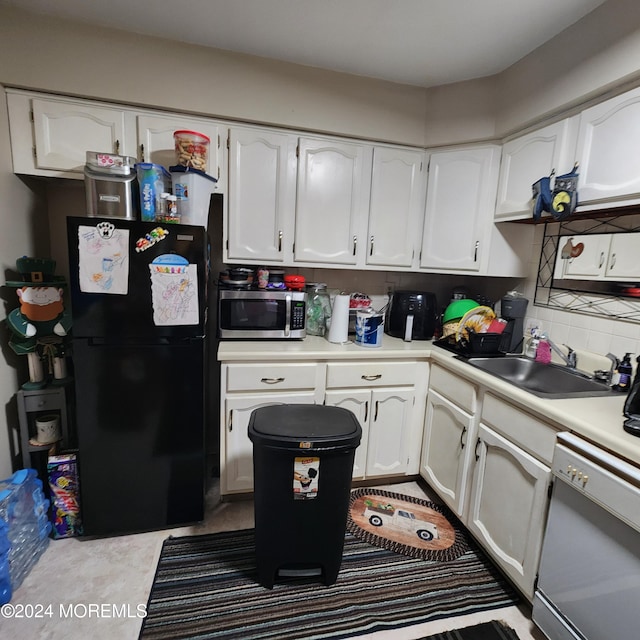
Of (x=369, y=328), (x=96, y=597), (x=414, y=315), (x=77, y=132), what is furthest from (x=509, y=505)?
(x=77, y=132)

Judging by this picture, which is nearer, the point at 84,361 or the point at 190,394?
the point at 84,361

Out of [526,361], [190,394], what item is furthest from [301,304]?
[526,361]

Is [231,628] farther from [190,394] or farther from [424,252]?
[424,252]

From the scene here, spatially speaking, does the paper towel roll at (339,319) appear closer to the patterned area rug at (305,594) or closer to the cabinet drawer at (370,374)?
the cabinet drawer at (370,374)

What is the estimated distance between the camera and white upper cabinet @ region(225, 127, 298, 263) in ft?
6.46

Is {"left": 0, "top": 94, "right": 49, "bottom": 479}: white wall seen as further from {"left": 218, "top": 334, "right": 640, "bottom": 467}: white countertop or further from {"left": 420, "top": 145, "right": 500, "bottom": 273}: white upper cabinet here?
{"left": 420, "top": 145, "right": 500, "bottom": 273}: white upper cabinet

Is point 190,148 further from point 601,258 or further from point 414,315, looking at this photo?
point 601,258

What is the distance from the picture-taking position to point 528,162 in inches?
73.2

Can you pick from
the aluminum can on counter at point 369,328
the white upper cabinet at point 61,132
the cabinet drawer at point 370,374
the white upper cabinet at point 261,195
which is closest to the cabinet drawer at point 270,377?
the cabinet drawer at point 370,374

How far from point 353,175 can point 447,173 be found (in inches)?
22.8

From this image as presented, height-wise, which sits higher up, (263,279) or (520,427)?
(263,279)

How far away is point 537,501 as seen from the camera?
133cm

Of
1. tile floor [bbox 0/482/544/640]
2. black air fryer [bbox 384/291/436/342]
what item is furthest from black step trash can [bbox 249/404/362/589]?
black air fryer [bbox 384/291/436/342]

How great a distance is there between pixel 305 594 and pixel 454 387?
1.17 m
